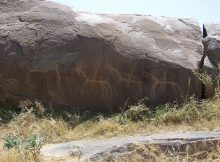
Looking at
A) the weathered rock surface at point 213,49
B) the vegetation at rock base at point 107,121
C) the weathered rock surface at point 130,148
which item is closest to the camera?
the weathered rock surface at point 130,148

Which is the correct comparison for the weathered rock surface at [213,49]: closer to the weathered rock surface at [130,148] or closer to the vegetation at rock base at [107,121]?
the vegetation at rock base at [107,121]

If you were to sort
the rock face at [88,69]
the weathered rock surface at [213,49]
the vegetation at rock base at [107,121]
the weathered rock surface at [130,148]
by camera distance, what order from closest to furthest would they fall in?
the weathered rock surface at [130,148]
the vegetation at rock base at [107,121]
the rock face at [88,69]
the weathered rock surface at [213,49]

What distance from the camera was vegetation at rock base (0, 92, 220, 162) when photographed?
21.3 feet

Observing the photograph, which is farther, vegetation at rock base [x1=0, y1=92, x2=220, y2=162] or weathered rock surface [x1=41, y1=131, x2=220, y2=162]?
vegetation at rock base [x1=0, y1=92, x2=220, y2=162]

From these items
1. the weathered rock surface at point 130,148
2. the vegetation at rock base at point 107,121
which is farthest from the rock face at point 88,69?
the weathered rock surface at point 130,148

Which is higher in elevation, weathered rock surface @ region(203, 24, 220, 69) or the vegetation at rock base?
weathered rock surface @ region(203, 24, 220, 69)

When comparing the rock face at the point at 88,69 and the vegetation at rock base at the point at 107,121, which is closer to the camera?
the vegetation at rock base at the point at 107,121

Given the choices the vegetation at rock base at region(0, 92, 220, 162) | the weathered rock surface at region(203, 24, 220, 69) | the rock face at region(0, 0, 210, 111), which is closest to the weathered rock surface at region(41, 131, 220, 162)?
the vegetation at rock base at region(0, 92, 220, 162)

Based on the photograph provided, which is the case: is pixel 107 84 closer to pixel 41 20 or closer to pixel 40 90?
pixel 40 90

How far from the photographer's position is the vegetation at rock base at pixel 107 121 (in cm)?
650

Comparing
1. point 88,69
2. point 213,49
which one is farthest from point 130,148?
point 213,49

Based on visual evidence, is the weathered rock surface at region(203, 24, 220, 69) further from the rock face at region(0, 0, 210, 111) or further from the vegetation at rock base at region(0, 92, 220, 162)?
the vegetation at rock base at region(0, 92, 220, 162)

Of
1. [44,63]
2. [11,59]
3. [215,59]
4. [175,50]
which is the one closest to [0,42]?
[11,59]

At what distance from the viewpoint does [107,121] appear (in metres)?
6.84
